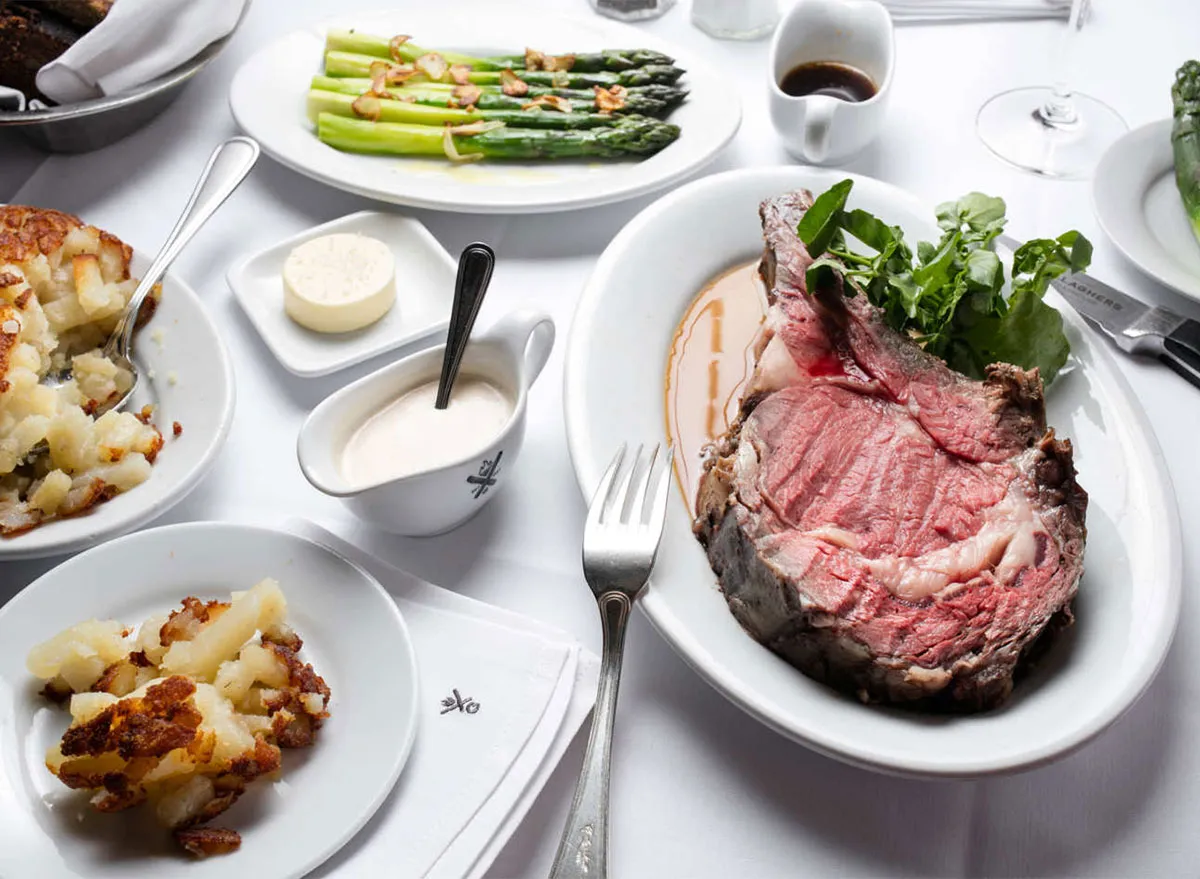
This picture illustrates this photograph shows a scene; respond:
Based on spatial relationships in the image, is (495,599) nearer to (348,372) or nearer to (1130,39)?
(348,372)

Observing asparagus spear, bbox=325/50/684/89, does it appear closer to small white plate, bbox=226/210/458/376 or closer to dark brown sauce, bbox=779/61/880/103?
dark brown sauce, bbox=779/61/880/103

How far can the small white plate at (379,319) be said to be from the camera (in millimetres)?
2779

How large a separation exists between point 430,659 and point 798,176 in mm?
1749

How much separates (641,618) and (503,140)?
5.79ft

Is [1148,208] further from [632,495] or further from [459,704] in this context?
[459,704]

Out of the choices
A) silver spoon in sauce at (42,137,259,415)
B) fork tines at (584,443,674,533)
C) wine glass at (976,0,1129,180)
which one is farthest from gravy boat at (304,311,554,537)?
wine glass at (976,0,1129,180)

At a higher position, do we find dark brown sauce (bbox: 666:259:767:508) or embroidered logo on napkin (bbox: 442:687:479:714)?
dark brown sauce (bbox: 666:259:767:508)

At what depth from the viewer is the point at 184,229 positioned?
292 centimetres

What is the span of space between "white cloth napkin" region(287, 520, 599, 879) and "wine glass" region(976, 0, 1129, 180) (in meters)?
2.40

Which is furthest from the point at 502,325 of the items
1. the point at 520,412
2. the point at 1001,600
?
the point at 1001,600

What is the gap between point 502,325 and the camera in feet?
8.20

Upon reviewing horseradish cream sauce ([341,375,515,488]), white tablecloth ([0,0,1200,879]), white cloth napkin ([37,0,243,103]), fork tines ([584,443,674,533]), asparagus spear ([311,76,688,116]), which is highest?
white cloth napkin ([37,0,243,103])

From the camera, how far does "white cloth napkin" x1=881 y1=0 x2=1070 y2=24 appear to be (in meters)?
4.03

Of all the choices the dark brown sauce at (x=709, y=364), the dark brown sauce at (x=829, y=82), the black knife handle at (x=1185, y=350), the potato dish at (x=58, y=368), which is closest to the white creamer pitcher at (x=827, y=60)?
the dark brown sauce at (x=829, y=82)
